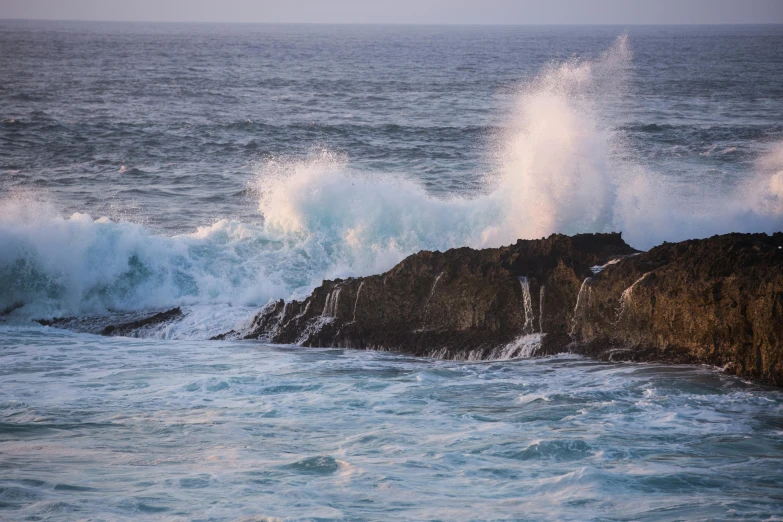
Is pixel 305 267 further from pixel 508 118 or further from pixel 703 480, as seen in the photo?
pixel 508 118

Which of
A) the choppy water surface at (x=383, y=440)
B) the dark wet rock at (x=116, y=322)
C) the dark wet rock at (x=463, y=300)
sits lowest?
the dark wet rock at (x=116, y=322)

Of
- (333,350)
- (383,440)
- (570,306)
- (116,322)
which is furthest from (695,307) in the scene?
(116,322)

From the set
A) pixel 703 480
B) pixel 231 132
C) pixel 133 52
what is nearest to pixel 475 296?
pixel 703 480

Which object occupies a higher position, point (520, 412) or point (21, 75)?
point (21, 75)

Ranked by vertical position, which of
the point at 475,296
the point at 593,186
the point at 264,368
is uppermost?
the point at 593,186

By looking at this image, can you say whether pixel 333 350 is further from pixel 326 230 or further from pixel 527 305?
pixel 326 230

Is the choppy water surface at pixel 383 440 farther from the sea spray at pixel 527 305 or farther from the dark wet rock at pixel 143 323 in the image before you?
the dark wet rock at pixel 143 323

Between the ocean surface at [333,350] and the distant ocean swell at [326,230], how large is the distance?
5 cm

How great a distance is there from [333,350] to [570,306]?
8.98 feet

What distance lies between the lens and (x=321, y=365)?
367 inches

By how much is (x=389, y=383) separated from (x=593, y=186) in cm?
615

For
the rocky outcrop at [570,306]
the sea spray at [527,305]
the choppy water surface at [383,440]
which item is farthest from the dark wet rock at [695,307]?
the sea spray at [527,305]

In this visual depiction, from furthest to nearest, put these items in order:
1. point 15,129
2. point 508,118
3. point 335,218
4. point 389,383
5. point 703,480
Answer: point 508,118, point 15,129, point 335,218, point 389,383, point 703,480

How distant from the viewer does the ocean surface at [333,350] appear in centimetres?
617
